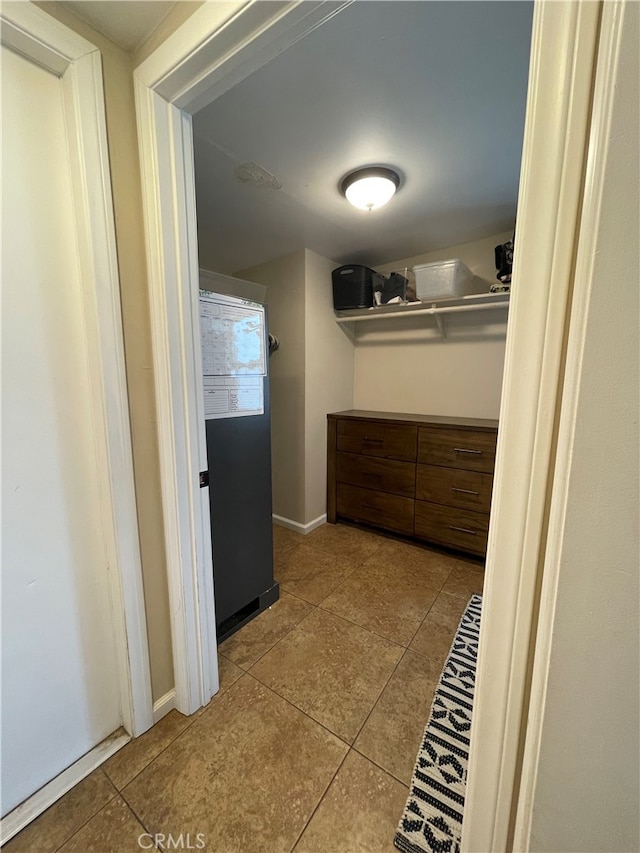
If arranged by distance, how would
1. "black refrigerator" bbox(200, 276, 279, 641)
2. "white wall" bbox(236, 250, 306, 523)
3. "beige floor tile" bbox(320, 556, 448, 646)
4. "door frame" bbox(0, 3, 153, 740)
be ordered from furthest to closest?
"white wall" bbox(236, 250, 306, 523), "beige floor tile" bbox(320, 556, 448, 646), "black refrigerator" bbox(200, 276, 279, 641), "door frame" bbox(0, 3, 153, 740)

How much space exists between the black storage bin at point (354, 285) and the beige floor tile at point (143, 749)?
2680 millimetres

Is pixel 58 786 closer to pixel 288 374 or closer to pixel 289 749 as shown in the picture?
pixel 289 749

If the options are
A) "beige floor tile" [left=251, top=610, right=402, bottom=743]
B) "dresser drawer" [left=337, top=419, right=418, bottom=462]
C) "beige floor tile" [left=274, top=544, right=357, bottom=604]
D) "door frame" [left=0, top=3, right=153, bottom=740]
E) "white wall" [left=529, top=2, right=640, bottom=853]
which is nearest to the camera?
"white wall" [left=529, top=2, right=640, bottom=853]

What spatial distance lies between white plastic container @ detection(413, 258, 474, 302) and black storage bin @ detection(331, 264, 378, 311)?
42 cm

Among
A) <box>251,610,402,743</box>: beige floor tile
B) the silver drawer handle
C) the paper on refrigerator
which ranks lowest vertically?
<box>251,610,402,743</box>: beige floor tile

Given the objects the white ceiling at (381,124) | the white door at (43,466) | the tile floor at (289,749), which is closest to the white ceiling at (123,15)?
the white door at (43,466)

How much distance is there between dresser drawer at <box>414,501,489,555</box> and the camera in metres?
2.18

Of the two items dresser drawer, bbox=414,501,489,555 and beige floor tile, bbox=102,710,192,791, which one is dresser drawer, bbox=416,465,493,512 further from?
beige floor tile, bbox=102,710,192,791

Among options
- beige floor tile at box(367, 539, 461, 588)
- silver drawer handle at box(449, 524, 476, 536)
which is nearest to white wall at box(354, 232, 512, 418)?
silver drawer handle at box(449, 524, 476, 536)

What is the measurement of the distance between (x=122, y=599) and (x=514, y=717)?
1.13 metres

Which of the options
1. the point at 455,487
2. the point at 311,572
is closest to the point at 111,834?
the point at 311,572

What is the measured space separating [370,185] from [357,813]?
2464mm

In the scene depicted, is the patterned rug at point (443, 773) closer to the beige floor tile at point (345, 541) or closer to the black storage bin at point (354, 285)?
the beige floor tile at point (345, 541)

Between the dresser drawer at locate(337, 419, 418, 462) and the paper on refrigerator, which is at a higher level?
the paper on refrigerator
